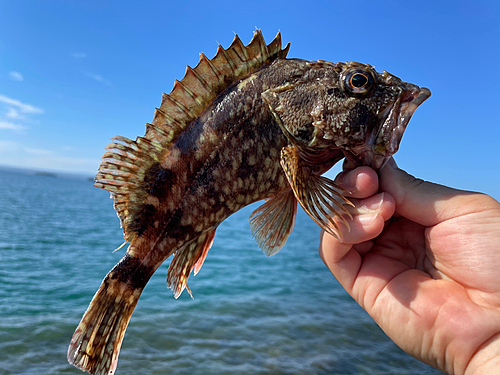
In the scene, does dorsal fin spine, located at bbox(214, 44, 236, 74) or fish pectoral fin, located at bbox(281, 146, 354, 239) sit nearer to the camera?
fish pectoral fin, located at bbox(281, 146, 354, 239)

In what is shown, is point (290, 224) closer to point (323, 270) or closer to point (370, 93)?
point (370, 93)

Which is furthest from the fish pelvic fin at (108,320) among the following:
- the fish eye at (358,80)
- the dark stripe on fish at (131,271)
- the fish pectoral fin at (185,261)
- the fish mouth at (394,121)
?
the fish eye at (358,80)

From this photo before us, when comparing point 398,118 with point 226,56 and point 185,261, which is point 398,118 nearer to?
point 226,56

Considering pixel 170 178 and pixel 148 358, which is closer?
pixel 170 178

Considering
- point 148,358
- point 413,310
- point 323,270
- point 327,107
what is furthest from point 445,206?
point 323,270

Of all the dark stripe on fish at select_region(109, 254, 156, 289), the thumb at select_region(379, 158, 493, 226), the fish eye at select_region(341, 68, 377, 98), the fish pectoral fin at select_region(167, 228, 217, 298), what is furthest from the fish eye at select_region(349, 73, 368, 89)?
the dark stripe on fish at select_region(109, 254, 156, 289)

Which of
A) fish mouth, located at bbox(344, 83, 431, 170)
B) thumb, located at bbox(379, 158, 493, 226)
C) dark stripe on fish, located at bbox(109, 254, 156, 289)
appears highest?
fish mouth, located at bbox(344, 83, 431, 170)

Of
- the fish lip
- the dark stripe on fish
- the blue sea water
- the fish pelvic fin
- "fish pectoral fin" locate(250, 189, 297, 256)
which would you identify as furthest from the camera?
the blue sea water

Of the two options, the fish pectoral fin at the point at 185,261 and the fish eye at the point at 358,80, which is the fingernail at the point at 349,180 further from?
the fish pectoral fin at the point at 185,261

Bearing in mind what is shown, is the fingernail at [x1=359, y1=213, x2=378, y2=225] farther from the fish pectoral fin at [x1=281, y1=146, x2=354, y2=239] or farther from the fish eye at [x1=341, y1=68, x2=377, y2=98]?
the fish eye at [x1=341, y1=68, x2=377, y2=98]
